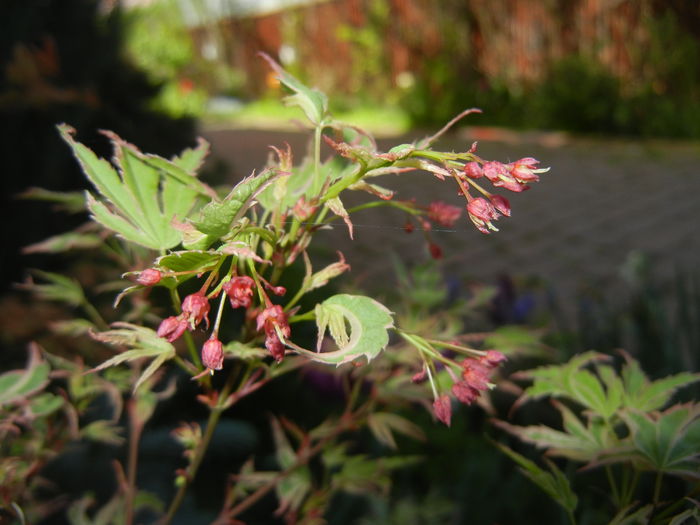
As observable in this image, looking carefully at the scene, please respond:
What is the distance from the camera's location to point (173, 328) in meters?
0.45

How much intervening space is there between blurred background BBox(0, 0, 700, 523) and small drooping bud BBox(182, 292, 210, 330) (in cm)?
17

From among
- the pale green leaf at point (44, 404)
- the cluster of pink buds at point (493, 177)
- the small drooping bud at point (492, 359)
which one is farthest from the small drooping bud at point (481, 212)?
the pale green leaf at point (44, 404)

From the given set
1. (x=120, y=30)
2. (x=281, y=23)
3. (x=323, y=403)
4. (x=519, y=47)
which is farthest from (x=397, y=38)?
(x=323, y=403)

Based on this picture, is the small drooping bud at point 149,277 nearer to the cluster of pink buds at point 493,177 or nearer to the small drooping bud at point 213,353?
the small drooping bud at point 213,353

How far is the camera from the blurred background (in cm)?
169

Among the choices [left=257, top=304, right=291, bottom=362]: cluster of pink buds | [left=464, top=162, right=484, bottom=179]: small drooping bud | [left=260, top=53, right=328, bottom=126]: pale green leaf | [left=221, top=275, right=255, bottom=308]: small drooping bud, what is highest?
[left=260, top=53, right=328, bottom=126]: pale green leaf

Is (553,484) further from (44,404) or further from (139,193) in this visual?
(44,404)

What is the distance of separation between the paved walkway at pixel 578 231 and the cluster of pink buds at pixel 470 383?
92.0 inches

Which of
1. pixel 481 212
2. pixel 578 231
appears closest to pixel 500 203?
pixel 481 212

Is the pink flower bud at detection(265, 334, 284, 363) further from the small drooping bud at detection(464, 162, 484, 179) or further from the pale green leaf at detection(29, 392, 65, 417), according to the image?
the pale green leaf at detection(29, 392, 65, 417)

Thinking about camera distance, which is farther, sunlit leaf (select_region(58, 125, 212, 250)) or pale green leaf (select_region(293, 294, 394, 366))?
sunlit leaf (select_region(58, 125, 212, 250))

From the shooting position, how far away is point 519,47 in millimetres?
9547

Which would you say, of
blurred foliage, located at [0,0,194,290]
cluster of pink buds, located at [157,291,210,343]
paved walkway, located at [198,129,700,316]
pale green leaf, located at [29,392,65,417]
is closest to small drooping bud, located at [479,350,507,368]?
cluster of pink buds, located at [157,291,210,343]

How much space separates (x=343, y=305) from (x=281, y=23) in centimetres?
1486
